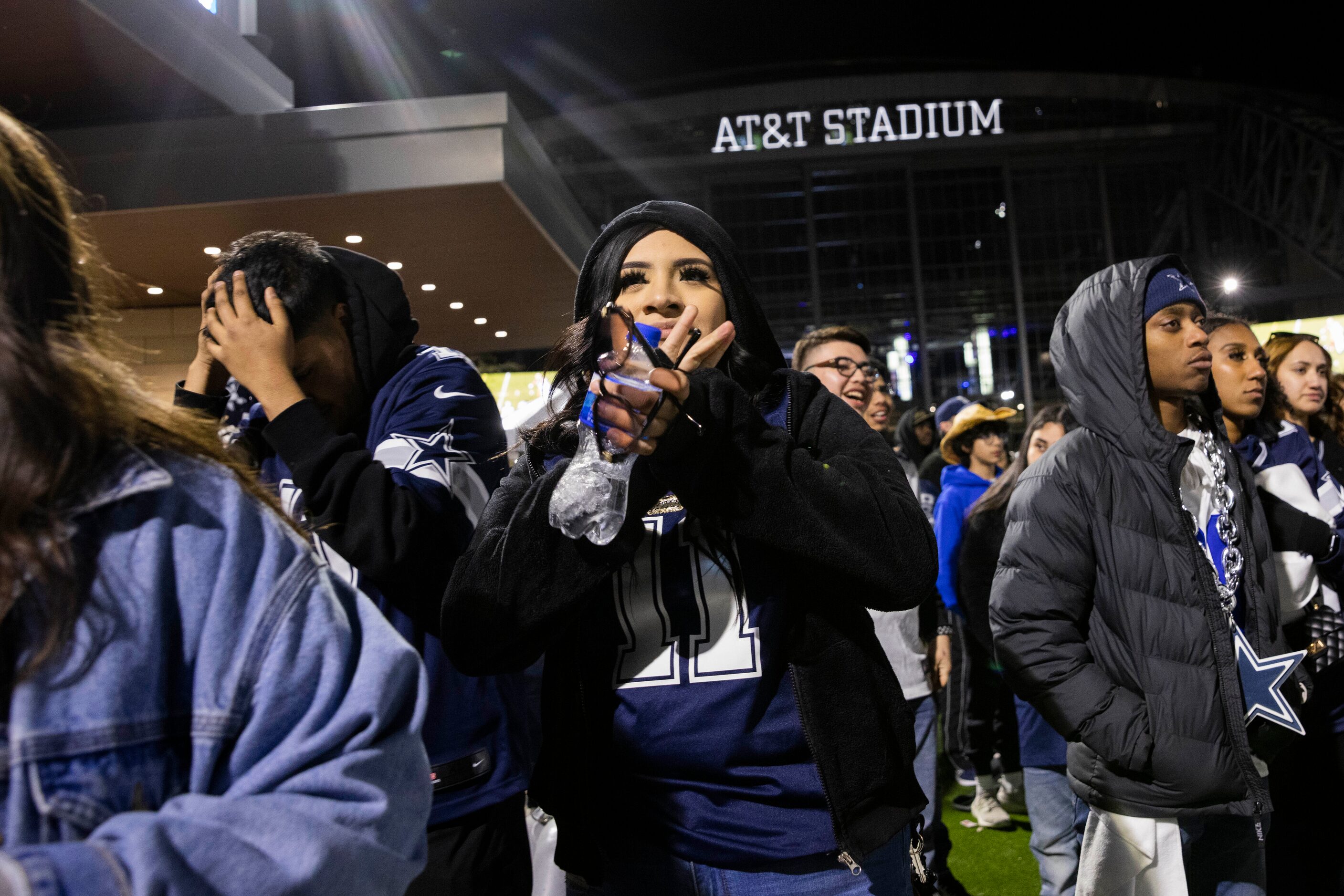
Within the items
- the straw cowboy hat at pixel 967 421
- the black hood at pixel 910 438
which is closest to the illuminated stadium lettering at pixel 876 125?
the black hood at pixel 910 438

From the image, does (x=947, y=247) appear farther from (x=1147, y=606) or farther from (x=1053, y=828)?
(x=1147, y=606)

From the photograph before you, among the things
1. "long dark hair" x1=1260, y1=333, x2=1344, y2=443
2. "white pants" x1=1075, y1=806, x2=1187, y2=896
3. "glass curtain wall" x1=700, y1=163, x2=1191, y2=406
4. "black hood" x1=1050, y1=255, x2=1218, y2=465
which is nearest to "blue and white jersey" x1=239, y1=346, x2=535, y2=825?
"white pants" x1=1075, y1=806, x2=1187, y2=896

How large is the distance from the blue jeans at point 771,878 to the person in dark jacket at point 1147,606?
1082 millimetres

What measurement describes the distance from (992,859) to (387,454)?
13.5 feet

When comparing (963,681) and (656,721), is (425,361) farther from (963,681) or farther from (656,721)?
(963,681)

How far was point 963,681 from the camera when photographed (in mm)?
5410

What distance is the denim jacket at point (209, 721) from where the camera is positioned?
728 millimetres

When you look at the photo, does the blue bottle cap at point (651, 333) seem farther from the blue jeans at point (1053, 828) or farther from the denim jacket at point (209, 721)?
the blue jeans at point (1053, 828)

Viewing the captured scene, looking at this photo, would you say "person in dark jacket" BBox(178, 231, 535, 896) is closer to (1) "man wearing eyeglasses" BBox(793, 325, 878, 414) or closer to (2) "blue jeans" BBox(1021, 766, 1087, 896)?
(1) "man wearing eyeglasses" BBox(793, 325, 878, 414)

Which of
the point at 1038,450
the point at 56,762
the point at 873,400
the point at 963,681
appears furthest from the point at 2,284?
the point at 963,681

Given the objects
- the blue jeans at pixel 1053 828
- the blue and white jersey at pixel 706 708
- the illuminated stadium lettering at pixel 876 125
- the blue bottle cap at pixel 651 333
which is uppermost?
the illuminated stadium lettering at pixel 876 125

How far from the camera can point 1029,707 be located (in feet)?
13.3

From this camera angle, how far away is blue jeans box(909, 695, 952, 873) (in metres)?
3.78

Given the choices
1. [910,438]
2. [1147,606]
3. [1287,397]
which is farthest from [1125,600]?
[910,438]
